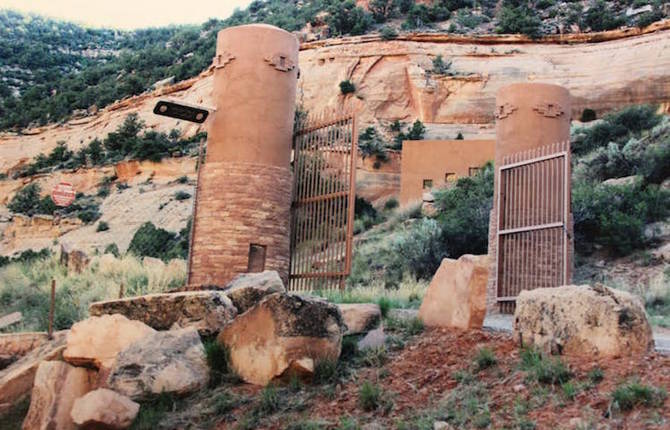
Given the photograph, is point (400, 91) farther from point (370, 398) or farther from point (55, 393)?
point (370, 398)

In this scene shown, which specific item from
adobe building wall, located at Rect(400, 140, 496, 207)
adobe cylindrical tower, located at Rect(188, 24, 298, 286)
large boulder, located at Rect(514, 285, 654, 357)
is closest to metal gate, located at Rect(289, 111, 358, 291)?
adobe cylindrical tower, located at Rect(188, 24, 298, 286)

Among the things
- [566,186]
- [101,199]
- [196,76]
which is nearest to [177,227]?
[101,199]

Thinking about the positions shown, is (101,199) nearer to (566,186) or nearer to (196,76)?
(196,76)

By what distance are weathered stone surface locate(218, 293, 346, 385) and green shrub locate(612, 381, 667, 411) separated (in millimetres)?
2737

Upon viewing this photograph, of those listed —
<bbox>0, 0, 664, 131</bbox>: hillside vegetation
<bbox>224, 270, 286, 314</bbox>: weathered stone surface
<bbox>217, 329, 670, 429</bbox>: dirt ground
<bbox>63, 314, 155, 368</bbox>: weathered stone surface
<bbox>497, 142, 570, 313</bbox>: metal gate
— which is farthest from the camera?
<bbox>0, 0, 664, 131</bbox>: hillside vegetation

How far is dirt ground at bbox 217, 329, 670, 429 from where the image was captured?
5.21m

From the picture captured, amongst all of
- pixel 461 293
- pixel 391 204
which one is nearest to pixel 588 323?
pixel 461 293

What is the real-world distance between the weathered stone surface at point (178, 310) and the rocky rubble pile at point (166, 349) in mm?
10

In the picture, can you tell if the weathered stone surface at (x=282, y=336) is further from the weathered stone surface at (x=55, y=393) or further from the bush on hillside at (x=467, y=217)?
the bush on hillside at (x=467, y=217)

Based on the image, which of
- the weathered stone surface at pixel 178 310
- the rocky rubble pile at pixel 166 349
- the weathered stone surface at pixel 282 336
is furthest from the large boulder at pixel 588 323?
the weathered stone surface at pixel 178 310

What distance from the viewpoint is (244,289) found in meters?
8.45

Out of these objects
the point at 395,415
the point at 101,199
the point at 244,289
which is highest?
the point at 101,199

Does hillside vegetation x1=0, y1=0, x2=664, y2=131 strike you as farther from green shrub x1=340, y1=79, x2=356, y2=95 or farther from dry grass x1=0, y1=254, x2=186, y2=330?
dry grass x1=0, y1=254, x2=186, y2=330

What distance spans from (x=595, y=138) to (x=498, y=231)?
1660 centimetres
